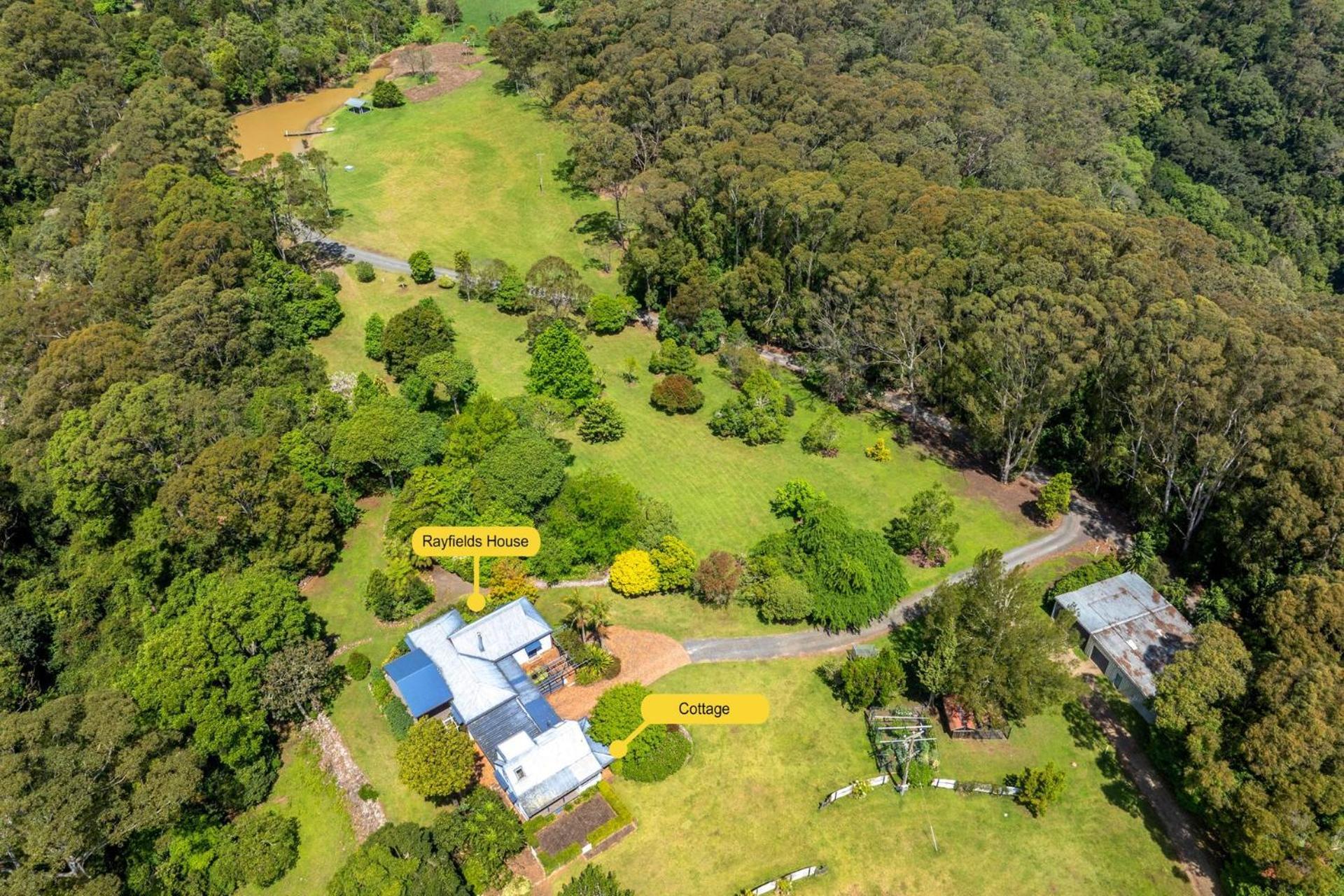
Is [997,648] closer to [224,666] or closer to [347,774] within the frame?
[347,774]

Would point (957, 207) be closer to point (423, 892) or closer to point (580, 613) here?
point (580, 613)

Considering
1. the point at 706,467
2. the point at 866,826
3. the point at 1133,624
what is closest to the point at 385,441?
the point at 706,467

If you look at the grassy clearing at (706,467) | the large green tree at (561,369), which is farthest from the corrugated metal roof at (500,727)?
the large green tree at (561,369)

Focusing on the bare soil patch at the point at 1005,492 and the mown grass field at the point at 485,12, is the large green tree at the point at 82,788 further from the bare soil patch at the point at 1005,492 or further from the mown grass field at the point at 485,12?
the mown grass field at the point at 485,12

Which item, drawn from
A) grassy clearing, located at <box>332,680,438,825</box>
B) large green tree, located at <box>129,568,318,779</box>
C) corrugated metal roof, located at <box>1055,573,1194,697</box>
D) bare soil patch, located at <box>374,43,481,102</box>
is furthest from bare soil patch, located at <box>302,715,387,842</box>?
bare soil patch, located at <box>374,43,481,102</box>

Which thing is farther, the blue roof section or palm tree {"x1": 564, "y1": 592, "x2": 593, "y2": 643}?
palm tree {"x1": 564, "y1": 592, "x2": 593, "y2": 643}

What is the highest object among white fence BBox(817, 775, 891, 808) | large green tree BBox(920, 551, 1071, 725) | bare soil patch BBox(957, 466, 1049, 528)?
large green tree BBox(920, 551, 1071, 725)

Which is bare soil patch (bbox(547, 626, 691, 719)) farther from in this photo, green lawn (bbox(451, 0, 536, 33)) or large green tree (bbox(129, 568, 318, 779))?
green lawn (bbox(451, 0, 536, 33))
